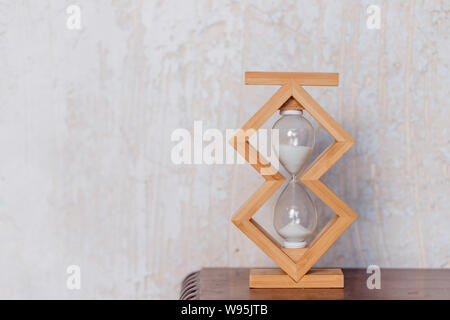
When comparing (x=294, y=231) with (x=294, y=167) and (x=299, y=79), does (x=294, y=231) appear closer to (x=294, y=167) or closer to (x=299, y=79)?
(x=294, y=167)

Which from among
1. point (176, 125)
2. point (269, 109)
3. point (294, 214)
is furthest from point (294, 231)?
point (176, 125)

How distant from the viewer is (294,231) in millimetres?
1214

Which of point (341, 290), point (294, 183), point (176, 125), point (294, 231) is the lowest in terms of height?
point (341, 290)

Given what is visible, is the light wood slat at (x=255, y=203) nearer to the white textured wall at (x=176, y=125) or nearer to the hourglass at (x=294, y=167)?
the hourglass at (x=294, y=167)

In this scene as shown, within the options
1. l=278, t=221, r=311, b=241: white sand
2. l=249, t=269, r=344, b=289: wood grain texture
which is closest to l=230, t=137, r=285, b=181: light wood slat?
l=278, t=221, r=311, b=241: white sand

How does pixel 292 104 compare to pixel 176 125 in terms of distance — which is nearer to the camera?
pixel 292 104

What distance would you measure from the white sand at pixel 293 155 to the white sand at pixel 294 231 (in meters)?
0.13

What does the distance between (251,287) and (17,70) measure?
2.78 ft

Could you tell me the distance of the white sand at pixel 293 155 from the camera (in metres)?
1.18

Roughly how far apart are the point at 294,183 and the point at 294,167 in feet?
0.17

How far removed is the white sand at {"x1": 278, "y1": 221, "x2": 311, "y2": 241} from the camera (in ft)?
3.98

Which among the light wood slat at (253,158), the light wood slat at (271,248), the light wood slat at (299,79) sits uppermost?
the light wood slat at (299,79)

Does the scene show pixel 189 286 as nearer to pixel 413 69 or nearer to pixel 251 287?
pixel 251 287

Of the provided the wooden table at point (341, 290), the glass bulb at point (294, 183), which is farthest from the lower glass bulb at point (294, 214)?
the wooden table at point (341, 290)
